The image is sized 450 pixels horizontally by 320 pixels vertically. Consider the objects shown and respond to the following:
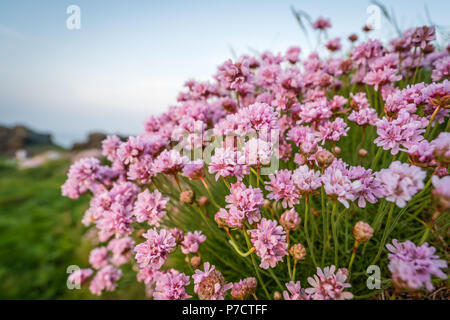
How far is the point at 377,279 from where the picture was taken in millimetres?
1456

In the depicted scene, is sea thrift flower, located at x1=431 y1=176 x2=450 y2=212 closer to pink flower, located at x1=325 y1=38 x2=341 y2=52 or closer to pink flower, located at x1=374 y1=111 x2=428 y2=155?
pink flower, located at x1=374 y1=111 x2=428 y2=155

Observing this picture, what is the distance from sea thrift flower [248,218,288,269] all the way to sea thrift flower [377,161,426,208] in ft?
1.80

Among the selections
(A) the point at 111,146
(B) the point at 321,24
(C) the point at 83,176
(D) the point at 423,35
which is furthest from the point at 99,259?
(B) the point at 321,24

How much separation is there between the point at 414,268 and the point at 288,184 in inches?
26.2

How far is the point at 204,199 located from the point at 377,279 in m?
1.17

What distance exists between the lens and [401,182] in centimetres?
112

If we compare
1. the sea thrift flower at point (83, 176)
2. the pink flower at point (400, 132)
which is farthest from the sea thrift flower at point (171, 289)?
the pink flower at point (400, 132)

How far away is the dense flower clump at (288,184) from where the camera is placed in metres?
1.26

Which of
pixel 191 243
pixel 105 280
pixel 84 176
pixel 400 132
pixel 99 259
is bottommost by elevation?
pixel 105 280

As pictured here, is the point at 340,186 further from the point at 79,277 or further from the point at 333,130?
the point at 79,277

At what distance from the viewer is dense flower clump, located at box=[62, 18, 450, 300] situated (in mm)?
1263
